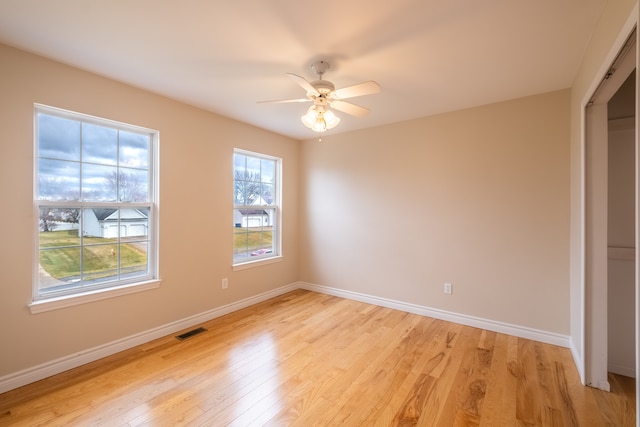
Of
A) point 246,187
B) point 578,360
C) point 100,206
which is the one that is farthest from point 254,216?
point 578,360

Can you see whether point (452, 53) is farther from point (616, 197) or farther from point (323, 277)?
point (323, 277)

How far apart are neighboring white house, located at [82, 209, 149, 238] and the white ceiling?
124 cm

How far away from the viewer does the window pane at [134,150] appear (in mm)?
2717

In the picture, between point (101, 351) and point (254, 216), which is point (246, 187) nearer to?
point (254, 216)

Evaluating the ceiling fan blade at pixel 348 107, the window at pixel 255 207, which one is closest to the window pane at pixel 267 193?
the window at pixel 255 207

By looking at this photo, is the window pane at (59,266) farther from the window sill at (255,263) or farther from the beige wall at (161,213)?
the window sill at (255,263)

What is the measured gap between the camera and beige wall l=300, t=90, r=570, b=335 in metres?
2.78

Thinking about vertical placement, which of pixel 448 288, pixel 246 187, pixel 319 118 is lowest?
pixel 448 288

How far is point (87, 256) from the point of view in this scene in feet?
8.10

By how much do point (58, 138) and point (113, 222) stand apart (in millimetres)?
815

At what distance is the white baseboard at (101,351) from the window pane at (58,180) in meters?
1.33

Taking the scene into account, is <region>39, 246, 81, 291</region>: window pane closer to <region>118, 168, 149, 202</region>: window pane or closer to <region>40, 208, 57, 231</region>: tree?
<region>40, 208, 57, 231</region>: tree

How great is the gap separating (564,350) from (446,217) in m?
1.66

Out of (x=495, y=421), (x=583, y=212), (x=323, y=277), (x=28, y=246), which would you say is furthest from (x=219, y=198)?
(x=583, y=212)
